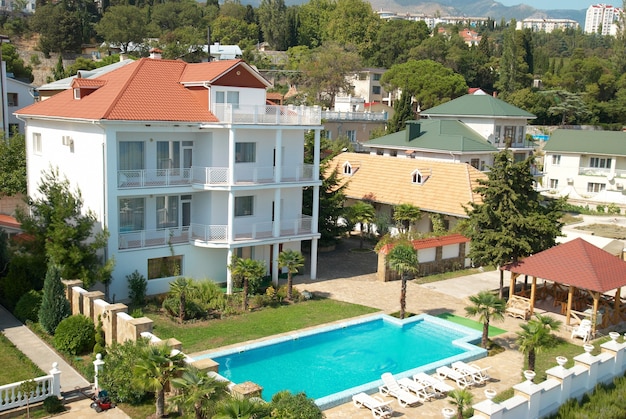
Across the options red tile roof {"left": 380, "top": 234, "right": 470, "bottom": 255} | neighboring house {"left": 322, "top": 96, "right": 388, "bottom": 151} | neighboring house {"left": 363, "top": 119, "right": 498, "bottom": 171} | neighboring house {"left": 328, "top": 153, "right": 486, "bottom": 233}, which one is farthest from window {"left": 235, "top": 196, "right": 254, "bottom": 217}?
neighboring house {"left": 322, "top": 96, "right": 388, "bottom": 151}

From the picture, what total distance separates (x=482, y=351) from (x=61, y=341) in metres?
14.6

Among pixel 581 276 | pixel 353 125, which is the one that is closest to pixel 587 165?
pixel 353 125

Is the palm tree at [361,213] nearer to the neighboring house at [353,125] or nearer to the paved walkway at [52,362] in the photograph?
the paved walkway at [52,362]

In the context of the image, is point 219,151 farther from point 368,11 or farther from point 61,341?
point 368,11

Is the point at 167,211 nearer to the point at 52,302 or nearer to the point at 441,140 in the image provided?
the point at 52,302

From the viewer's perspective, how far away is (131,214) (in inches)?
1077

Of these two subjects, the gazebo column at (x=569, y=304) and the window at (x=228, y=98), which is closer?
the gazebo column at (x=569, y=304)

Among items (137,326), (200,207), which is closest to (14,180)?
(200,207)

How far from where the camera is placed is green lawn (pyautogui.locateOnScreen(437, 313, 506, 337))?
25.4 metres

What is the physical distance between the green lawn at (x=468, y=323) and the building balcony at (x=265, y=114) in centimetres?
1101

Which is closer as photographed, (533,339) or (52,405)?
(52,405)

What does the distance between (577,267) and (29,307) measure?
21234 millimetres

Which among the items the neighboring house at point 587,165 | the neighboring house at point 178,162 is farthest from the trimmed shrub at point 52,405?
the neighboring house at point 587,165

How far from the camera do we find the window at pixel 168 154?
27.9 metres
